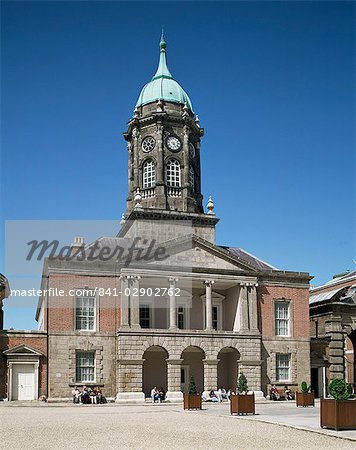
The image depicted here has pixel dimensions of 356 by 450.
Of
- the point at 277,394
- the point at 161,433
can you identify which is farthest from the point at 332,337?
the point at 161,433

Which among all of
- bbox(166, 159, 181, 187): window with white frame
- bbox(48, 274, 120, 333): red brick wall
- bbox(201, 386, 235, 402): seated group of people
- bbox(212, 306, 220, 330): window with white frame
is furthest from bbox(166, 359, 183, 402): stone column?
bbox(166, 159, 181, 187): window with white frame

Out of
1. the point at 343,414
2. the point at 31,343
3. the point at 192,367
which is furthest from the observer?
the point at 192,367

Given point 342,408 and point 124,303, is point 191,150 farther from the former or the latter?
A: point 342,408

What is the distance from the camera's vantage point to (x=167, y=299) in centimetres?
4550

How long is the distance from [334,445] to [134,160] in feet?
119

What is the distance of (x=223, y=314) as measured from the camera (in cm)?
4794

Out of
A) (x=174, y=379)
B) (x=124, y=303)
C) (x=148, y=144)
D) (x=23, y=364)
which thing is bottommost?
(x=174, y=379)

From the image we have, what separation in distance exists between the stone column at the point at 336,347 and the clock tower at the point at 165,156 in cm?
1090

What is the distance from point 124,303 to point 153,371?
596cm

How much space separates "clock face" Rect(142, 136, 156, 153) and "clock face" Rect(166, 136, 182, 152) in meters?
1.06

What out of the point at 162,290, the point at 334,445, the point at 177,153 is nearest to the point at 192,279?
the point at 162,290

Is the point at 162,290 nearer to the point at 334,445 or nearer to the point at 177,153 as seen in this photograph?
the point at 177,153

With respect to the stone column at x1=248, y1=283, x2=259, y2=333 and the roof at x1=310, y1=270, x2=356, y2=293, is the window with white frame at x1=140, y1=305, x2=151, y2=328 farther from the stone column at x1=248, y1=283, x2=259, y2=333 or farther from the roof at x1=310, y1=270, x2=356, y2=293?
the roof at x1=310, y1=270, x2=356, y2=293

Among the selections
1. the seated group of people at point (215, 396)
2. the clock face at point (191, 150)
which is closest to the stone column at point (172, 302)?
the seated group of people at point (215, 396)
